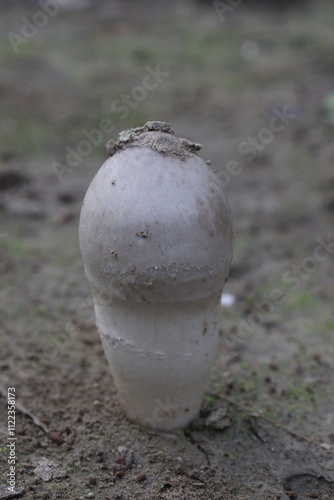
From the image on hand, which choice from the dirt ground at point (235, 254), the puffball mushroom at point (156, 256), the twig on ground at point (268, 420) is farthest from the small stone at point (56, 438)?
the twig on ground at point (268, 420)

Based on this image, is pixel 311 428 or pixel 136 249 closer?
pixel 136 249

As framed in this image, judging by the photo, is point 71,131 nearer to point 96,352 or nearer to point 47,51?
point 47,51

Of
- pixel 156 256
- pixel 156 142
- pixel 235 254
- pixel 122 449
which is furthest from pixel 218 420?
pixel 235 254

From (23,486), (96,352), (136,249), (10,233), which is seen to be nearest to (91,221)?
(136,249)

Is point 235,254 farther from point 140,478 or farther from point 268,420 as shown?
point 140,478

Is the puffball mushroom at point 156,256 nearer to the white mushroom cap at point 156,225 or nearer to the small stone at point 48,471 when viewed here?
the white mushroom cap at point 156,225
